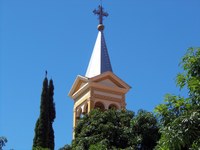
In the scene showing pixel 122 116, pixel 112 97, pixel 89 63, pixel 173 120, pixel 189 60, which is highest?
pixel 89 63

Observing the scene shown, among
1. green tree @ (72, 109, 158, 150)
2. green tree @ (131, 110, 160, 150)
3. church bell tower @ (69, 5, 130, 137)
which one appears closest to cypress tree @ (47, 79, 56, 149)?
church bell tower @ (69, 5, 130, 137)

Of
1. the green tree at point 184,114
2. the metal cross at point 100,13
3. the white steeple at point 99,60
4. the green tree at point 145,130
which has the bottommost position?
the green tree at point 184,114

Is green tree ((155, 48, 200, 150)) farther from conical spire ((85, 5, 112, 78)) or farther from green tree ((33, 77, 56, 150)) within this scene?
conical spire ((85, 5, 112, 78))

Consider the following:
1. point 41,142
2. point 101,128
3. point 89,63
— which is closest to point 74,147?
point 101,128

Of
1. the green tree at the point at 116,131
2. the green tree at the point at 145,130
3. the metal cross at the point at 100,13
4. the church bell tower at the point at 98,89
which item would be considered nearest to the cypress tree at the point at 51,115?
the church bell tower at the point at 98,89

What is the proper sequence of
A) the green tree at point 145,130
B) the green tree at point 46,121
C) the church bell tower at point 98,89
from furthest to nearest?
the church bell tower at point 98,89, the green tree at point 46,121, the green tree at point 145,130

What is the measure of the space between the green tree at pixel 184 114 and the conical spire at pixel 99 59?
24.6 meters

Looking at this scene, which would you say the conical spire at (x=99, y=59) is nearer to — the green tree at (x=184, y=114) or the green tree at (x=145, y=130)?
the green tree at (x=145, y=130)

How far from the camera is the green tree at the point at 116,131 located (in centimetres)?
2284

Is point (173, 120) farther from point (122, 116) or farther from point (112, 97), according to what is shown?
point (112, 97)

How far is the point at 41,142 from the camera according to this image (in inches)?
1265

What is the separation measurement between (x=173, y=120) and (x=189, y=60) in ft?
6.75

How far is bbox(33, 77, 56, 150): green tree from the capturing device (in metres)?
32.5

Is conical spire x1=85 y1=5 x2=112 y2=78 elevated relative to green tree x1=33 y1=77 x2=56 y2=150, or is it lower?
elevated
